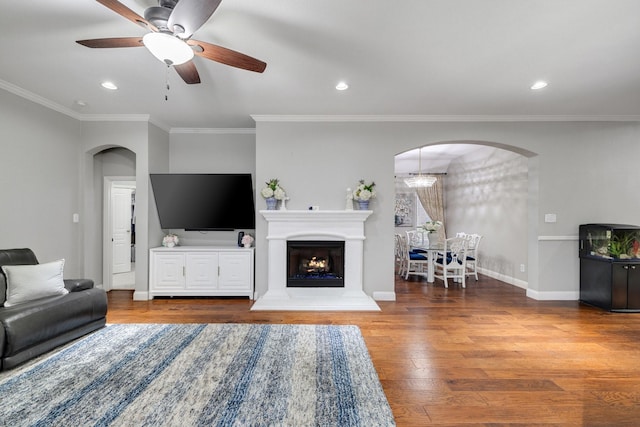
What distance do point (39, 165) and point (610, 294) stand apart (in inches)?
294

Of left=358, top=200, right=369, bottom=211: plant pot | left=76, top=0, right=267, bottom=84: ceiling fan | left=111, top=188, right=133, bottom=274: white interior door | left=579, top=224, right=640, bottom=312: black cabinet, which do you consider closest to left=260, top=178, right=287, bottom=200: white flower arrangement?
left=358, top=200, right=369, bottom=211: plant pot

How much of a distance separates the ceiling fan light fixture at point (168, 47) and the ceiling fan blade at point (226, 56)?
15cm

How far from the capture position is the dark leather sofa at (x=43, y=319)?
241 centimetres

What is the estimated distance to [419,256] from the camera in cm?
612

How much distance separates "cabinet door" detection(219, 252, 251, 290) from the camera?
466cm

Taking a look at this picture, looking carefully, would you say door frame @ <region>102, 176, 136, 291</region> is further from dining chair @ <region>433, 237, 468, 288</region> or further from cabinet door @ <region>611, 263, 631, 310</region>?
cabinet door @ <region>611, 263, 631, 310</region>

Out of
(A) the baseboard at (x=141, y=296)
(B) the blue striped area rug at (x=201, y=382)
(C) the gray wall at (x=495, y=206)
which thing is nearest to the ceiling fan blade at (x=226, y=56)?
(B) the blue striped area rug at (x=201, y=382)

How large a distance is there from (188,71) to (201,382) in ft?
7.83

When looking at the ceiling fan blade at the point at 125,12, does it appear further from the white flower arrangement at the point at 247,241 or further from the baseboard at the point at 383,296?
the baseboard at the point at 383,296

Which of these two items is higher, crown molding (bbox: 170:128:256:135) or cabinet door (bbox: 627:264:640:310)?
crown molding (bbox: 170:128:256:135)

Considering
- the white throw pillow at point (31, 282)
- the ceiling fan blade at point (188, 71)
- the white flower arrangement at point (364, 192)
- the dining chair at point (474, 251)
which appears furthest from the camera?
the dining chair at point (474, 251)

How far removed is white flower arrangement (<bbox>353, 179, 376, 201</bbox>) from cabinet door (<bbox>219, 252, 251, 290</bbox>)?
5.99 feet

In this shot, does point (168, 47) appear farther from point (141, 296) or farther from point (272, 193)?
point (141, 296)

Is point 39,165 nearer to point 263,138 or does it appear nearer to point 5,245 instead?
point 5,245
